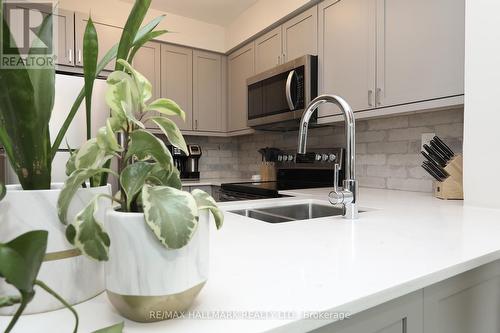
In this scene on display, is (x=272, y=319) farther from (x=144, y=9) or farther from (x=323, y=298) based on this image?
(x=144, y=9)

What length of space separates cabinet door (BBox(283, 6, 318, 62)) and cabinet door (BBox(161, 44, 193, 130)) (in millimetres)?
1110

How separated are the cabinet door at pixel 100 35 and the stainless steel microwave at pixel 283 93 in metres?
1.21

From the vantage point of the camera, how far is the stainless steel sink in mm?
1524

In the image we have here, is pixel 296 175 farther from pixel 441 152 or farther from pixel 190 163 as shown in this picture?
pixel 441 152

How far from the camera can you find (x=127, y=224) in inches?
15.4

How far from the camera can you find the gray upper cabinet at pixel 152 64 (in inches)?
119

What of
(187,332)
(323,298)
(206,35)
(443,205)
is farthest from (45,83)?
Answer: (206,35)

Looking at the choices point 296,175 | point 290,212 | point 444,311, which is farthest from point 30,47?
point 296,175

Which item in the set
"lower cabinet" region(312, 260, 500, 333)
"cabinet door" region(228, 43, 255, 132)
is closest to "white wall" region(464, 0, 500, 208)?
"lower cabinet" region(312, 260, 500, 333)

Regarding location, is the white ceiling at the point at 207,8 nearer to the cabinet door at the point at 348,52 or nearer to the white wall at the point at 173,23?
the white wall at the point at 173,23

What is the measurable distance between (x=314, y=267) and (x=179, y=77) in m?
2.93

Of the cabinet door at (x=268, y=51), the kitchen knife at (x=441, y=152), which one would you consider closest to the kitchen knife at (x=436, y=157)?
the kitchen knife at (x=441, y=152)

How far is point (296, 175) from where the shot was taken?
2867 millimetres

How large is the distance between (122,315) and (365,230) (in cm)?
73
